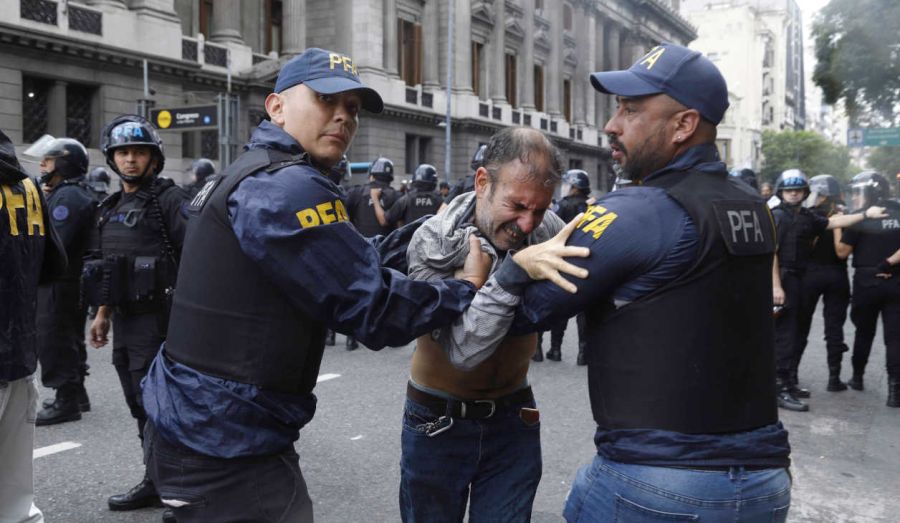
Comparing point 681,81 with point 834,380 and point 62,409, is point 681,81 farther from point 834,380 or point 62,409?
point 834,380

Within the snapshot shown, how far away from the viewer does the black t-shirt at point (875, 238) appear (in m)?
7.29

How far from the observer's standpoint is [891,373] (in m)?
6.98

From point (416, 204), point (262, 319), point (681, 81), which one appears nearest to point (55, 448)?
point (262, 319)

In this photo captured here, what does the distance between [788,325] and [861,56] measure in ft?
53.8

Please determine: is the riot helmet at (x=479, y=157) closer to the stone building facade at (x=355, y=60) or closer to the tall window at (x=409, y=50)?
the stone building facade at (x=355, y=60)

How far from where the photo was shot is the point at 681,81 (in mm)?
1896

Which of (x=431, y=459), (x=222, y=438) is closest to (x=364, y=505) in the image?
(x=431, y=459)

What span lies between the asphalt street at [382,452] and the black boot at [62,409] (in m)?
0.07

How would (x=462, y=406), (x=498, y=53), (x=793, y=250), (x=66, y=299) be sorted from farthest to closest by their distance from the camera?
1. (x=498, y=53)
2. (x=793, y=250)
3. (x=66, y=299)
4. (x=462, y=406)

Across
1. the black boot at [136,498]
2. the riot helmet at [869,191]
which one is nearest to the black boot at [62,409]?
the black boot at [136,498]

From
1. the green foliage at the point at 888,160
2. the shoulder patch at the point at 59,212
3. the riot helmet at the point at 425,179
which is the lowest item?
the shoulder patch at the point at 59,212

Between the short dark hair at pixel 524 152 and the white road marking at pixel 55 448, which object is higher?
the short dark hair at pixel 524 152

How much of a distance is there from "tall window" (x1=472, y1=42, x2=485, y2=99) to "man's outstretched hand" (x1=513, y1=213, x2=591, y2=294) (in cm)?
3496

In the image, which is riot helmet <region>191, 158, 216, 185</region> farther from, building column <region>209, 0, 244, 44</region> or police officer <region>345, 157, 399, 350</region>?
building column <region>209, 0, 244, 44</region>
